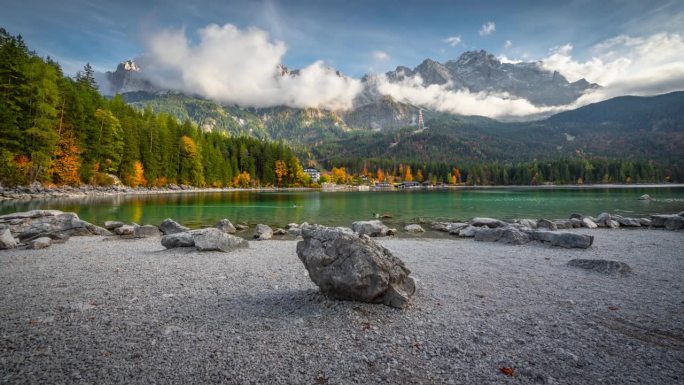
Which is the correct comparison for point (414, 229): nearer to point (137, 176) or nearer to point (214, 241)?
point (214, 241)

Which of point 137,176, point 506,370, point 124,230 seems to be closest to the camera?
point 506,370

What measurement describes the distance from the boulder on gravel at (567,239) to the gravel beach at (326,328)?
14.5 feet

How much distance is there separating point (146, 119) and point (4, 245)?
312ft

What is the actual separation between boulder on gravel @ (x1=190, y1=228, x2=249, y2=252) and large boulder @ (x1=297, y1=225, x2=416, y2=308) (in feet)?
30.7

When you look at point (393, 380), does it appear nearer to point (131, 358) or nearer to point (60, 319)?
point (131, 358)

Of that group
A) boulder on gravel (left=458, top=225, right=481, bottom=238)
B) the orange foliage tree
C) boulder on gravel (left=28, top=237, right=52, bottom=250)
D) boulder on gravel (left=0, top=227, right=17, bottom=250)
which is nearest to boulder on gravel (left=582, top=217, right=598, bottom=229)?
boulder on gravel (left=458, top=225, right=481, bottom=238)

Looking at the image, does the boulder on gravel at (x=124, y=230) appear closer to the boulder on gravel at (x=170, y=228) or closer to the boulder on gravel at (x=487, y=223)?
the boulder on gravel at (x=170, y=228)

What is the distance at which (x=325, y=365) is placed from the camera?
17.8 feet

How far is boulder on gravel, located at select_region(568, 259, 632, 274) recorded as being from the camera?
1167 cm

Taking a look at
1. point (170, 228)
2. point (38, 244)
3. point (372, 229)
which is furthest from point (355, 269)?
point (170, 228)

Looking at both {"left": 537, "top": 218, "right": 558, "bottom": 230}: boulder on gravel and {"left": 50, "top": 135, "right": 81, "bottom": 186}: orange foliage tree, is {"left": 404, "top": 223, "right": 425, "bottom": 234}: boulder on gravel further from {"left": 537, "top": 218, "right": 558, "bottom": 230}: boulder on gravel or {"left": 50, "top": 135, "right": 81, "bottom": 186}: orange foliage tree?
{"left": 50, "top": 135, "right": 81, "bottom": 186}: orange foliage tree

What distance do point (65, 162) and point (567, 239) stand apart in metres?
79.0

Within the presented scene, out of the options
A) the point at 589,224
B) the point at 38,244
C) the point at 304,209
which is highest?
the point at 38,244

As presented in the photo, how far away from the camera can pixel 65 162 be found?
59500 mm
